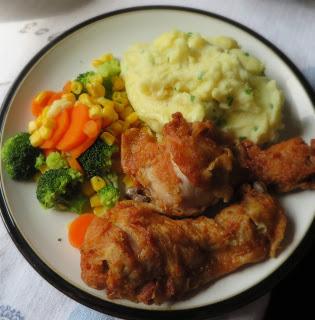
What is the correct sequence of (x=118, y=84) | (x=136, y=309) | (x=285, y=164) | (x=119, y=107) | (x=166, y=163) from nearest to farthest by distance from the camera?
(x=136, y=309) → (x=166, y=163) → (x=285, y=164) → (x=119, y=107) → (x=118, y=84)

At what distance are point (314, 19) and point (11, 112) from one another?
2.75 m

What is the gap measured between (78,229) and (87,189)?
333mm

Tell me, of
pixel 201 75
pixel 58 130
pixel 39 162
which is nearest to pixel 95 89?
pixel 58 130

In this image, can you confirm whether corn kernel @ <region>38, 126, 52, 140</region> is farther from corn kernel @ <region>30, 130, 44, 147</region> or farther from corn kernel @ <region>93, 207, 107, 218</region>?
corn kernel @ <region>93, 207, 107, 218</region>

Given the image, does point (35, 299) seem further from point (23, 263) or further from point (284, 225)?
point (284, 225)

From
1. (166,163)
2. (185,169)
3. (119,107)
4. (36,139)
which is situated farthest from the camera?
(119,107)

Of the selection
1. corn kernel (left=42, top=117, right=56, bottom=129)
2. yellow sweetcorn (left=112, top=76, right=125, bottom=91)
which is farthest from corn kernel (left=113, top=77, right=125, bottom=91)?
corn kernel (left=42, top=117, right=56, bottom=129)

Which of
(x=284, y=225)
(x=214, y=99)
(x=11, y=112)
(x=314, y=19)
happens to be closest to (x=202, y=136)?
(x=214, y=99)

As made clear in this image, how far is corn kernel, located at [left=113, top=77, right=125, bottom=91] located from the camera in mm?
3725

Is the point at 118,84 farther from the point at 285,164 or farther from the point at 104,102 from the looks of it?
the point at 285,164

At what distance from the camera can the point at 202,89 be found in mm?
3359

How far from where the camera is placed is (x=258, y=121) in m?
3.39

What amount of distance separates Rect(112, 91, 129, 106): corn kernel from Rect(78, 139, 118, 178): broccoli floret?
44cm

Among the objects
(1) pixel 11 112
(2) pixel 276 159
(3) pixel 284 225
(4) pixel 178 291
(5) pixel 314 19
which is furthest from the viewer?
(5) pixel 314 19
